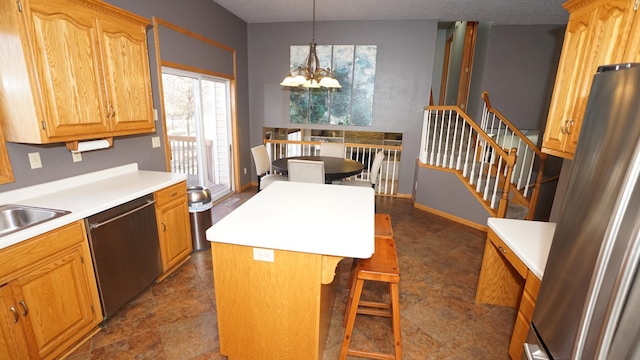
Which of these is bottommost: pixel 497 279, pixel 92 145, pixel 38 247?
pixel 497 279

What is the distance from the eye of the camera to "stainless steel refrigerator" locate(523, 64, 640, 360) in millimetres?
767

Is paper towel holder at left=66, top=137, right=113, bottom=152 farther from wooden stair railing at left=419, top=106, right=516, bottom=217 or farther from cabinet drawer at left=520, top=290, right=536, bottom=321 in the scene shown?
wooden stair railing at left=419, top=106, right=516, bottom=217

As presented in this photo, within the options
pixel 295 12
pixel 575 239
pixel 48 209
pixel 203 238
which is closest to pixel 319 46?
pixel 295 12

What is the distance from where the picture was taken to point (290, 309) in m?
1.46

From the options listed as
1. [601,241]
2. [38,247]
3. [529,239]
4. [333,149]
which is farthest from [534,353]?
[333,149]

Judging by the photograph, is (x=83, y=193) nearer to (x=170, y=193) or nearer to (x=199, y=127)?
(x=170, y=193)

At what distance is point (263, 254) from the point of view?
1.40 meters

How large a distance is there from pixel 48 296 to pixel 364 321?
198 centimetres

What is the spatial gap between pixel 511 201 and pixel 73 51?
17.5 feet

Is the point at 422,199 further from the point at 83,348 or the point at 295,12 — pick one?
the point at 83,348

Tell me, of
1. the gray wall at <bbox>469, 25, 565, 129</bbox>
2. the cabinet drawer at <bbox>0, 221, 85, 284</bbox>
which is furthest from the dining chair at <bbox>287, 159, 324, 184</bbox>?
the gray wall at <bbox>469, 25, 565, 129</bbox>

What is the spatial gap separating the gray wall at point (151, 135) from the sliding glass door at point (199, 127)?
324 mm

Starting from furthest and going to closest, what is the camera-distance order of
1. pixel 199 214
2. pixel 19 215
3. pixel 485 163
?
pixel 485 163
pixel 199 214
pixel 19 215

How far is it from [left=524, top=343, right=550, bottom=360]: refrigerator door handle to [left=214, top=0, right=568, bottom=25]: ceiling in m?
3.99
